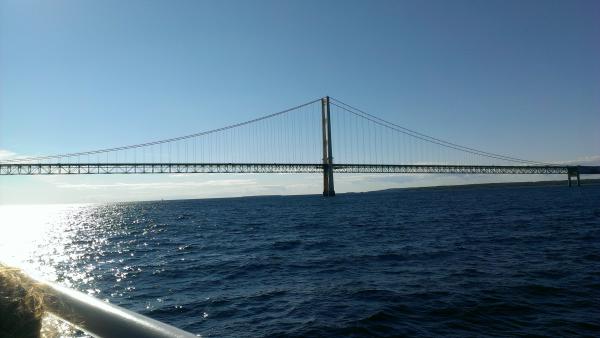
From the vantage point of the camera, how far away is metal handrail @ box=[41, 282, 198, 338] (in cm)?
158

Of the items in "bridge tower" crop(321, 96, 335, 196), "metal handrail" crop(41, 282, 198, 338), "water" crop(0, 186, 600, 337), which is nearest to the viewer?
"metal handrail" crop(41, 282, 198, 338)

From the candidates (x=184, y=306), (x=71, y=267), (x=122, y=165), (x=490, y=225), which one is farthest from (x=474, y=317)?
(x=122, y=165)

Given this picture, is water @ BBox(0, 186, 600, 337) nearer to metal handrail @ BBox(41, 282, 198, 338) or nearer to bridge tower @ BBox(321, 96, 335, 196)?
metal handrail @ BBox(41, 282, 198, 338)

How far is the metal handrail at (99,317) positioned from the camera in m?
1.58

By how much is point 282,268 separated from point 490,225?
17180 mm

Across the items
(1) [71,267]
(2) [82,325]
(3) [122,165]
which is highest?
→ (3) [122,165]

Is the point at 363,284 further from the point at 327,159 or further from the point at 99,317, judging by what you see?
the point at 327,159

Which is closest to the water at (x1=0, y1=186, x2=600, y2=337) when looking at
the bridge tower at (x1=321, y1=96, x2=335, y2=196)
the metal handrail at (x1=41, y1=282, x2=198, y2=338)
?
the metal handrail at (x1=41, y1=282, x2=198, y2=338)

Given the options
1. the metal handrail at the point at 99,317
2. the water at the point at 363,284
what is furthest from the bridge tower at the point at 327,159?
the metal handrail at the point at 99,317

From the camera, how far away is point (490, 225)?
82.7ft

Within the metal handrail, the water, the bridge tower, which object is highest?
the bridge tower

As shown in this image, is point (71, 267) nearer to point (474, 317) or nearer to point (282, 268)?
point (282, 268)

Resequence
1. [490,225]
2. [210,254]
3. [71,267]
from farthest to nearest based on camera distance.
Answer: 1. [490,225]
2. [210,254]
3. [71,267]

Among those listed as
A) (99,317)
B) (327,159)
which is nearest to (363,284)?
(99,317)
